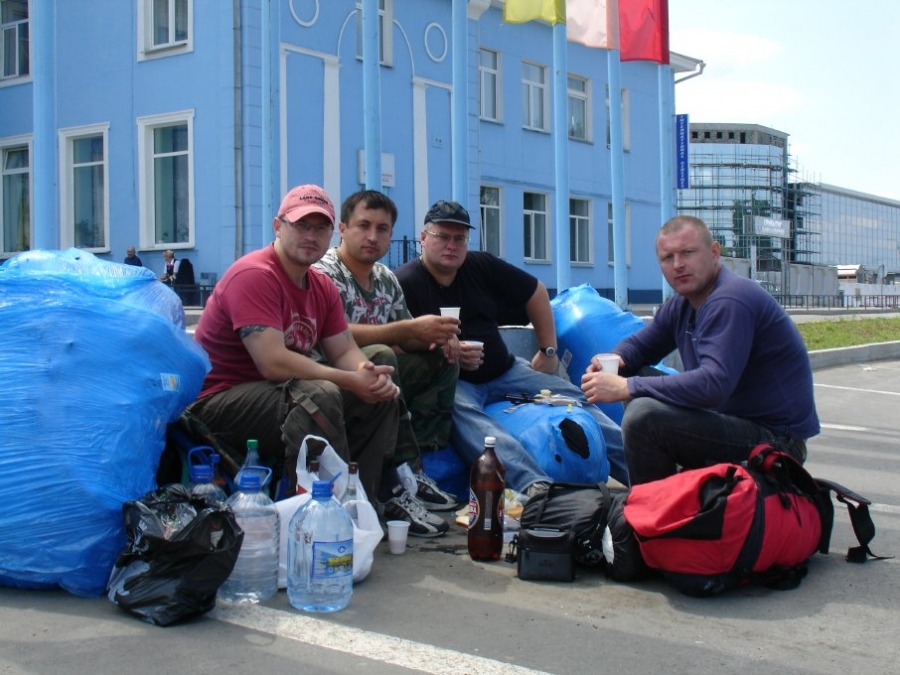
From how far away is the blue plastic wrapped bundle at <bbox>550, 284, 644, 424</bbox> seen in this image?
6.85m

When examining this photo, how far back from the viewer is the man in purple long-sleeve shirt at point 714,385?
4.18 m

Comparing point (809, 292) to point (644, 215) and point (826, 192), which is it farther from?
point (826, 192)

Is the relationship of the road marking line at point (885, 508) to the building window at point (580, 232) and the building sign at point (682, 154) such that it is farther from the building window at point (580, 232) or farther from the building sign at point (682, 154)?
the building window at point (580, 232)

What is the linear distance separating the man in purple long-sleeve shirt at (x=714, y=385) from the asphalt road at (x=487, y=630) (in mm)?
620

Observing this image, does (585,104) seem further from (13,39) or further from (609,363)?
(609,363)

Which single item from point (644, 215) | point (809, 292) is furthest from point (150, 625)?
point (809, 292)

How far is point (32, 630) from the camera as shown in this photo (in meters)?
3.20

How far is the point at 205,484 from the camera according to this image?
3885 millimetres

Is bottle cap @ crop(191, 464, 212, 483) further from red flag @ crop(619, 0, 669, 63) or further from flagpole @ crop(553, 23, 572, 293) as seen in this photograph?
red flag @ crop(619, 0, 669, 63)

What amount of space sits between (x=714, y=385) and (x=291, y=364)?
1.80 m

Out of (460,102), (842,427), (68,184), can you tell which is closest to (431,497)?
(842,427)

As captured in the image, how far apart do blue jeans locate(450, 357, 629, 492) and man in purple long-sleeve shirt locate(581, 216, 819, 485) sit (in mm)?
871

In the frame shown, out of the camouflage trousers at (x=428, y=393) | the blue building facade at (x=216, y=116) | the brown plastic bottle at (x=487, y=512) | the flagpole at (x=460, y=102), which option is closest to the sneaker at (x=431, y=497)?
the camouflage trousers at (x=428, y=393)

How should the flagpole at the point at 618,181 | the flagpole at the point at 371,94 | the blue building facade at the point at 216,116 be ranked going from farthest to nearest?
the blue building facade at the point at 216,116, the flagpole at the point at 618,181, the flagpole at the point at 371,94
